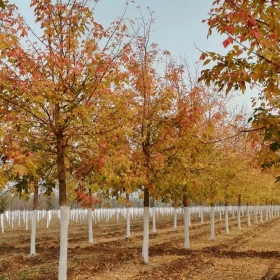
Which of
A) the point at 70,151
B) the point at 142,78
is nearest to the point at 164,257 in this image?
the point at 142,78

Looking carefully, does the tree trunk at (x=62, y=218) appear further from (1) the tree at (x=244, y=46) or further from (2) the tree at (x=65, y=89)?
(1) the tree at (x=244, y=46)

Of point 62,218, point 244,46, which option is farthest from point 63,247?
point 244,46

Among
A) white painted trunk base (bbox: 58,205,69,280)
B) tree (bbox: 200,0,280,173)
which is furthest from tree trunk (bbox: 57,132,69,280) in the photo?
tree (bbox: 200,0,280,173)

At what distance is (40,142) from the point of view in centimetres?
822

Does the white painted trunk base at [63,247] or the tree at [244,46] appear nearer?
the tree at [244,46]

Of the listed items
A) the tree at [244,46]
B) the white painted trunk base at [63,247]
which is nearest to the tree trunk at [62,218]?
the white painted trunk base at [63,247]

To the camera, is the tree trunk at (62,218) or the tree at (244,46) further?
the tree trunk at (62,218)

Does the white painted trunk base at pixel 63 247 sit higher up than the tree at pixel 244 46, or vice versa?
the tree at pixel 244 46

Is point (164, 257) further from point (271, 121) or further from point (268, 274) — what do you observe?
point (271, 121)

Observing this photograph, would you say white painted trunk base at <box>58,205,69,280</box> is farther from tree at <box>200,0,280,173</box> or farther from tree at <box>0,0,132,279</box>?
tree at <box>200,0,280,173</box>

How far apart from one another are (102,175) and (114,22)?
11.8 feet

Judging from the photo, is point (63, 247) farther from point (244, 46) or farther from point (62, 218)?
point (244, 46)

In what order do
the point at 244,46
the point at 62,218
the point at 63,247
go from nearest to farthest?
the point at 244,46 → the point at 63,247 → the point at 62,218

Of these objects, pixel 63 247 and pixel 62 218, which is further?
pixel 62 218
